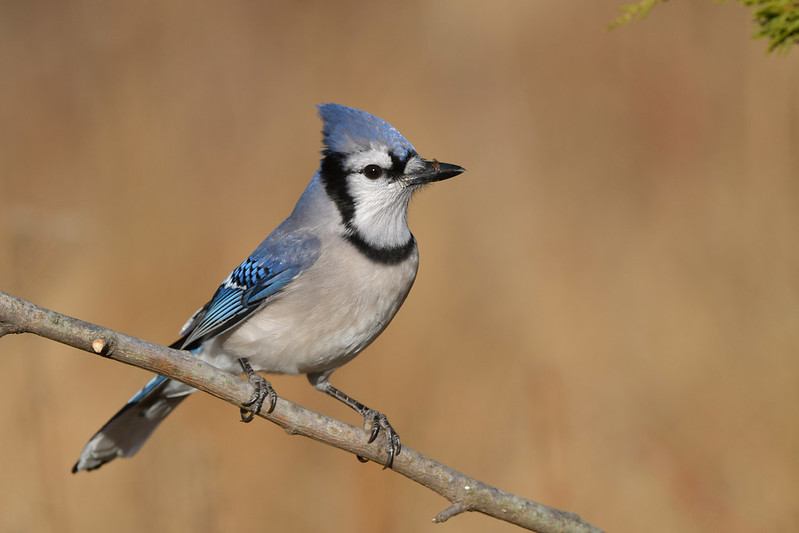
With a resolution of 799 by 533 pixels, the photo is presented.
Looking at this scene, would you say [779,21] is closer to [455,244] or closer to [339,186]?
[339,186]

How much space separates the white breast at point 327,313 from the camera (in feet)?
7.68

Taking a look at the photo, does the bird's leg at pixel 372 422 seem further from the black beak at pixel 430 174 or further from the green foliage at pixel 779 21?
the green foliage at pixel 779 21

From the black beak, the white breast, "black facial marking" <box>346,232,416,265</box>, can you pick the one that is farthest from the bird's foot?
the black beak

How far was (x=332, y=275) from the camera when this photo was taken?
7.76 feet

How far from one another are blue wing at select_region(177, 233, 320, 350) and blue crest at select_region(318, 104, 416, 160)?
1.03 ft

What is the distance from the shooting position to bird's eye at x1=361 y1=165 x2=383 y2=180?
244 centimetres

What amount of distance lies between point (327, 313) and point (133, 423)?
32.9 inches

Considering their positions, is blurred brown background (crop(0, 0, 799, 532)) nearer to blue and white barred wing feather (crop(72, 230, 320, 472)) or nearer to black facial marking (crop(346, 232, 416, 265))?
blue and white barred wing feather (crop(72, 230, 320, 472))

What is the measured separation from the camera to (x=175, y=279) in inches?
164

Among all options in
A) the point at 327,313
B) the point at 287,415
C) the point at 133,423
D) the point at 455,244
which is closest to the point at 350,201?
the point at 327,313

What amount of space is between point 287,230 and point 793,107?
8.15ft

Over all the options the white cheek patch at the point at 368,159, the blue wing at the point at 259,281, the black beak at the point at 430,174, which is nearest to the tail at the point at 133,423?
the blue wing at the point at 259,281

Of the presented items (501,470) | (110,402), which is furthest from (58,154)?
(501,470)

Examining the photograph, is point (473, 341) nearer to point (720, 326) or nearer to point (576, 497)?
point (576, 497)
